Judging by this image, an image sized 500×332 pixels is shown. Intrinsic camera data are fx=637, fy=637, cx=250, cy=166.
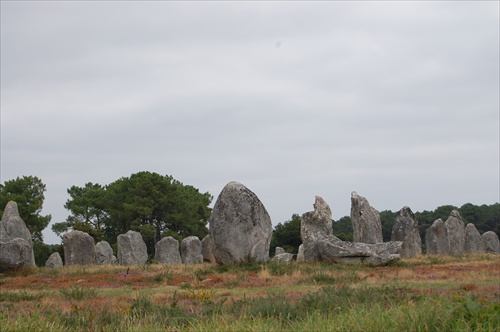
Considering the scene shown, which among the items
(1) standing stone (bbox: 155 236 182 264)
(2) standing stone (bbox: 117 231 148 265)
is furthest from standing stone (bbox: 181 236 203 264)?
(2) standing stone (bbox: 117 231 148 265)

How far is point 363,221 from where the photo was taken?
36125 millimetres

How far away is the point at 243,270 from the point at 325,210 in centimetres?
1083

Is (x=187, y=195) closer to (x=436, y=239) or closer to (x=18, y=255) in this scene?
(x=436, y=239)

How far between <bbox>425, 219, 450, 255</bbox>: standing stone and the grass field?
1808cm

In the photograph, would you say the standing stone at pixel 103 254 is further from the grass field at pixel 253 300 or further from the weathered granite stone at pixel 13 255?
the weathered granite stone at pixel 13 255

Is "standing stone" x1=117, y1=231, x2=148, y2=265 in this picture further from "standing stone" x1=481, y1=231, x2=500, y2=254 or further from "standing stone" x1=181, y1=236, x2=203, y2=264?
"standing stone" x1=481, y1=231, x2=500, y2=254

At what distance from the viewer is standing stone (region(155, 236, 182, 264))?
1855 inches

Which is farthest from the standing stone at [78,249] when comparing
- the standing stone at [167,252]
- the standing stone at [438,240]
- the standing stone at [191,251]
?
the standing stone at [438,240]

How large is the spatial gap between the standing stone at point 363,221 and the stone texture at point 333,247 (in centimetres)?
313

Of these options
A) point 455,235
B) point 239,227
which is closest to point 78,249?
point 239,227

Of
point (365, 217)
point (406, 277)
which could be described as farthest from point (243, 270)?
point (365, 217)

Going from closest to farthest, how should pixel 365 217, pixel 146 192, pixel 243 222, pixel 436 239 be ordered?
pixel 243 222 → pixel 365 217 → pixel 436 239 → pixel 146 192

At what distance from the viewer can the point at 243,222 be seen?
27.2 metres

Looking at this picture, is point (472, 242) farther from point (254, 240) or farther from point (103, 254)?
point (254, 240)
